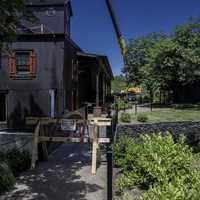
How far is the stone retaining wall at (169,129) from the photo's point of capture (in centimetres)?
1647

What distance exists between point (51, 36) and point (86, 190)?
13833mm

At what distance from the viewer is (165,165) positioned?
262 inches

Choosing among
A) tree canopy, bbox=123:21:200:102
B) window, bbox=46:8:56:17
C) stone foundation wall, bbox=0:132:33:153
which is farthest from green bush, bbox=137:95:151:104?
stone foundation wall, bbox=0:132:33:153

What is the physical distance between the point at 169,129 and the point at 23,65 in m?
9.60

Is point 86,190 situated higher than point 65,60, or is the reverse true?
point 65,60

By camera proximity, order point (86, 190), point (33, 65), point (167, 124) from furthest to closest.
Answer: point (33, 65)
point (167, 124)
point (86, 190)

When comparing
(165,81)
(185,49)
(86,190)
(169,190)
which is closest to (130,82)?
(165,81)

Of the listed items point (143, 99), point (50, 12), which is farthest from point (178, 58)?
point (143, 99)

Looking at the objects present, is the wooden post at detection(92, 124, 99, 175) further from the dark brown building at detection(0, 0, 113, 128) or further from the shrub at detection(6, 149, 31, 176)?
the dark brown building at detection(0, 0, 113, 128)

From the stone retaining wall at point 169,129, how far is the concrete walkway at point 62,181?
4803mm

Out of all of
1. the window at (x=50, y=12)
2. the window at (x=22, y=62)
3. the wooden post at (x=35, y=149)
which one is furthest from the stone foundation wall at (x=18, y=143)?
the window at (x=50, y=12)

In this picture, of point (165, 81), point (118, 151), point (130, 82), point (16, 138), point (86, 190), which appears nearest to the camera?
point (86, 190)

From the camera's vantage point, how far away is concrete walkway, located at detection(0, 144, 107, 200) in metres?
7.70

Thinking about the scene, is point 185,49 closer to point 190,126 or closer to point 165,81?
point 165,81
